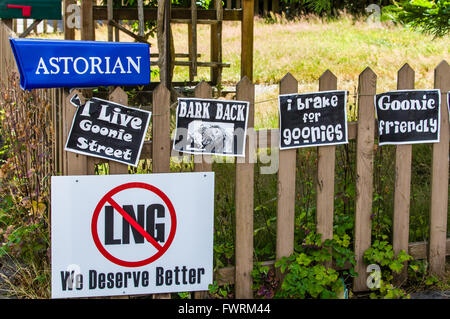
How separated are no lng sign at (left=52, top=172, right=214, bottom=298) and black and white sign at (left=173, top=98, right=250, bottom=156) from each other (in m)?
0.16

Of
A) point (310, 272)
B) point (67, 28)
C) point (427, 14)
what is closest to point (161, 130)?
point (310, 272)

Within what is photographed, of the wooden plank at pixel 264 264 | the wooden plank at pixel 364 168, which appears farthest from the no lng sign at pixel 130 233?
the wooden plank at pixel 364 168

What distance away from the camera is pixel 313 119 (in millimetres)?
3939

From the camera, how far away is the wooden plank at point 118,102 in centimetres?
361

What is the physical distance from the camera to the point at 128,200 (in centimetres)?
363

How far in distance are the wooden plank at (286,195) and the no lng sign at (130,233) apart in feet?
1.38

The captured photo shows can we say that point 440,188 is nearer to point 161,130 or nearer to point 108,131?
point 161,130

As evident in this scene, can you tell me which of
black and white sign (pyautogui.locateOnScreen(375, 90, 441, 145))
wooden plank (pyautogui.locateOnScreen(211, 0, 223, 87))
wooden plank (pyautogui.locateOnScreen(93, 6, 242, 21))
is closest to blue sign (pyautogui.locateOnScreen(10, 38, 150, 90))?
black and white sign (pyautogui.locateOnScreen(375, 90, 441, 145))

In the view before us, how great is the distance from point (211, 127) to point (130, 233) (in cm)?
73

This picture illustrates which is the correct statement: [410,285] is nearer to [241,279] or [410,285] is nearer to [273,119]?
[241,279]

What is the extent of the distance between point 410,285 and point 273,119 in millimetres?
3122

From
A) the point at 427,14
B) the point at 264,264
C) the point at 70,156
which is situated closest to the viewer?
the point at 70,156

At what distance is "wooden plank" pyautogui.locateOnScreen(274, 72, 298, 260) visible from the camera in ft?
12.7
